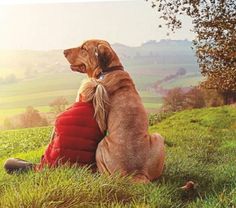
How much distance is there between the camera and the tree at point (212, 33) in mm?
4834

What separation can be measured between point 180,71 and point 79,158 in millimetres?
2088

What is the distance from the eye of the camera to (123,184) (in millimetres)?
2602

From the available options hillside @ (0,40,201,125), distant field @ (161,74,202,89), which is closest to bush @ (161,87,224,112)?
distant field @ (161,74,202,89)

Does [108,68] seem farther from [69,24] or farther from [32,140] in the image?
[32,140]

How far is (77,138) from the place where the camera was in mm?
2816

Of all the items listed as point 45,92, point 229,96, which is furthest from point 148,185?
point 229,96

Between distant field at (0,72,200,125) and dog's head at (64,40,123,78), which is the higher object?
dog's head at (64,40,123,78)

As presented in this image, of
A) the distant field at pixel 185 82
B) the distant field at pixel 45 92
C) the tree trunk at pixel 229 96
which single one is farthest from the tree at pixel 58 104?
the tree trunk at pixel 229 96

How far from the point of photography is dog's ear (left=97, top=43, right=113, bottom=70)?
9.07ft

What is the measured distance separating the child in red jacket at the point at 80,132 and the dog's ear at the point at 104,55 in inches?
4.3

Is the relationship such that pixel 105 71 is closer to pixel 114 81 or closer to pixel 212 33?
pixel 114 81

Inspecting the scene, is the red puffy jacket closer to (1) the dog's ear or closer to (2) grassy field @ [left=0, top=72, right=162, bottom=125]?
(1) the dog's ear

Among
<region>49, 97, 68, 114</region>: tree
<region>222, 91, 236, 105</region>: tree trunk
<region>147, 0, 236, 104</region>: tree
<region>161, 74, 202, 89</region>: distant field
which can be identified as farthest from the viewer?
<region>222, 91, 236, 105</region>: tree trunk

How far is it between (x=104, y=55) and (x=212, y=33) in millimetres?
2424
